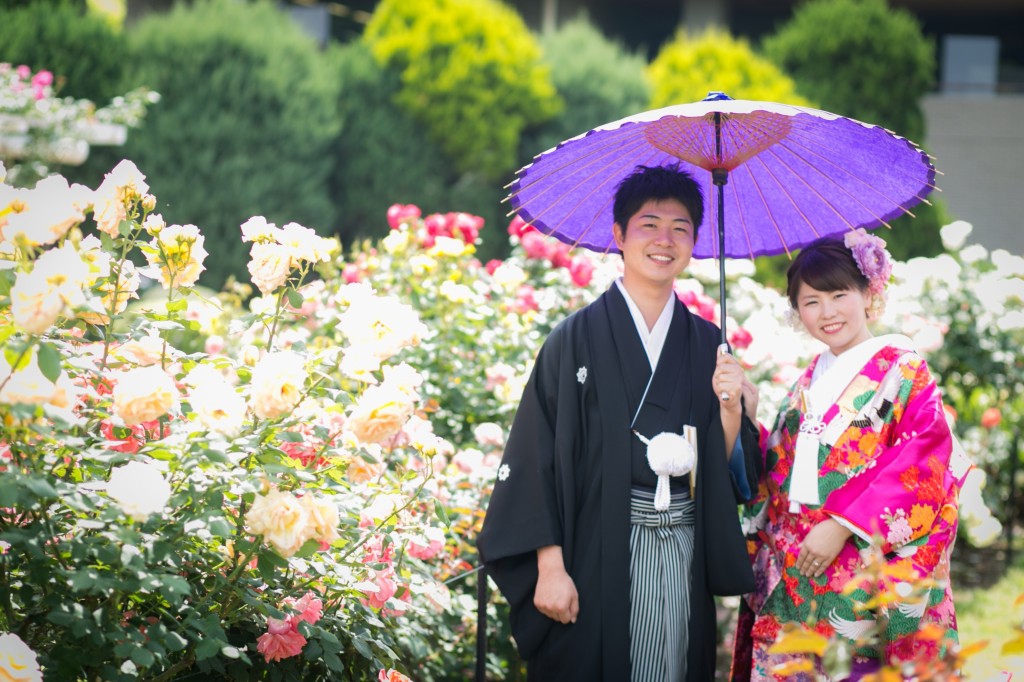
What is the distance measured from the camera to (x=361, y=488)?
7.52ft

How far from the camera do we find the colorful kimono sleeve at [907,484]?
2363 mm

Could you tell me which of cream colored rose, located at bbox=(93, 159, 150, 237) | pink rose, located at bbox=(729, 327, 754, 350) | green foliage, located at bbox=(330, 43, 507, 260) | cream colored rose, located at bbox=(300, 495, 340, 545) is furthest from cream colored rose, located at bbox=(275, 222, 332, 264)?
green foliage, located at bbox=(330, 43, 507, 260)

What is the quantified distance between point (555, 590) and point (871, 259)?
3.70 feet

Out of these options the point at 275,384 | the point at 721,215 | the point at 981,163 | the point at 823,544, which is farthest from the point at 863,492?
the point at 981,163

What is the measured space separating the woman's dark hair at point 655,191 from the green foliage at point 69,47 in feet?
28.1

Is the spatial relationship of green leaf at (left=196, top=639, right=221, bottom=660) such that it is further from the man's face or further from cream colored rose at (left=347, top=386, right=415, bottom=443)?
the man's face

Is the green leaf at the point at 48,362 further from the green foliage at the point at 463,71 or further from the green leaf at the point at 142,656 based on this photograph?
the green foliage at the point at 463,71

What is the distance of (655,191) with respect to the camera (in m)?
2.47

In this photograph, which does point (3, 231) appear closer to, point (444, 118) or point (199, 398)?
point (199, 398)

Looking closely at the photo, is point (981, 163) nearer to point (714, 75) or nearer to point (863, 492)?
point (714, 75)

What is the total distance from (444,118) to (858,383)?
9813 mm

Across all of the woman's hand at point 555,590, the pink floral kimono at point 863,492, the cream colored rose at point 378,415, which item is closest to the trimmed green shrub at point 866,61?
the pink floral kimono at point 863,492

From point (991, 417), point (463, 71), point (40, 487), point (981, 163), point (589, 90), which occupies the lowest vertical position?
point (991, 417)

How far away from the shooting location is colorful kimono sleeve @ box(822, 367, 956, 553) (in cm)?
236
